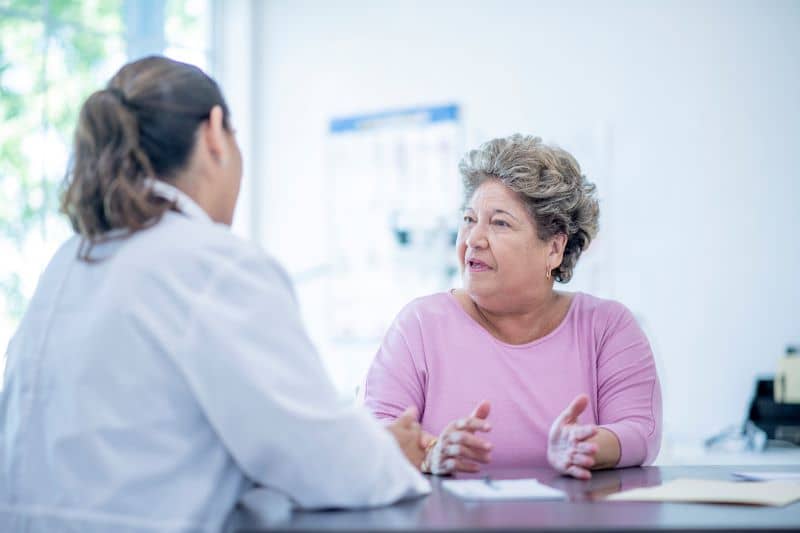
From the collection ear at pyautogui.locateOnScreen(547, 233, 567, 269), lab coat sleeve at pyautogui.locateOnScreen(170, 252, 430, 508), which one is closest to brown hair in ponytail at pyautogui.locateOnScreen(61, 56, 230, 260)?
lab coat sleeve at pyautogui.locateOnScreen(170, 252, 430, 508)

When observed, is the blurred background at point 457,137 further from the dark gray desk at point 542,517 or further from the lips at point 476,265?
the dark gray desk at point 542,517

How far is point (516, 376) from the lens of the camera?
1949 millimetres

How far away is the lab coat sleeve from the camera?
1.11 metres

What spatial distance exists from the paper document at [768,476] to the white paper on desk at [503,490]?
419 mm

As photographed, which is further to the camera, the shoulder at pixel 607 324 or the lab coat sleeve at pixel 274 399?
the shoulder at pixel 607 324

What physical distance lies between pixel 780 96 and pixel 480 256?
1.95m

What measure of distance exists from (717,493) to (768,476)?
0.37m

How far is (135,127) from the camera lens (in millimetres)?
1242

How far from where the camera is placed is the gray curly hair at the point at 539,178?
6.71 ft

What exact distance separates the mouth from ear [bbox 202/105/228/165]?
84 centimetres

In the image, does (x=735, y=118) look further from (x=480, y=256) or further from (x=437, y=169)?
(x=480, y=256)

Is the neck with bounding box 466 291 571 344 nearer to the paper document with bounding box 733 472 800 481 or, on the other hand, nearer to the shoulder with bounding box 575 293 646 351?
the shoulder with bounding box 575 293 646 351

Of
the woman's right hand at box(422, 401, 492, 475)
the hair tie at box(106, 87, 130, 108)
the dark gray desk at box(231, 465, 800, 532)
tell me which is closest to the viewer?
the dark gray desk at box(231, 465, 800, 532)

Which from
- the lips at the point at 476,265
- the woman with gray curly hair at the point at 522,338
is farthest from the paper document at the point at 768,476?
the lips at the point at 476,265
